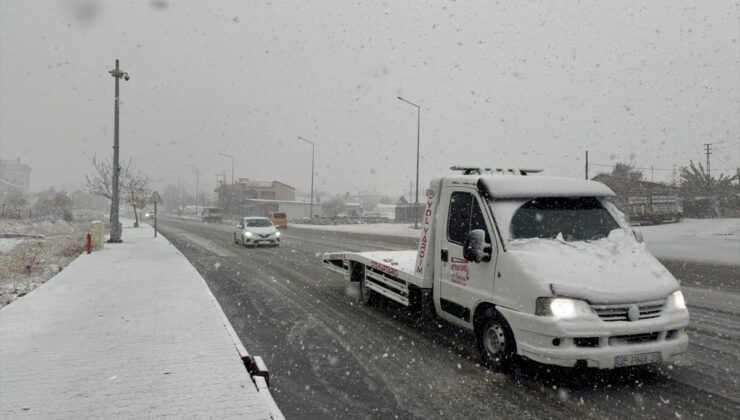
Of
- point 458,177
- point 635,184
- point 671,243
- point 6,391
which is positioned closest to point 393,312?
point 458,177

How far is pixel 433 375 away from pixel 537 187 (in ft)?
7.83

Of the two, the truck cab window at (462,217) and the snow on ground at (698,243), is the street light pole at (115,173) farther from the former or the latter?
the snow on ground at (698,243)

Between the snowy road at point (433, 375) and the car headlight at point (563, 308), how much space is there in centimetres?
76

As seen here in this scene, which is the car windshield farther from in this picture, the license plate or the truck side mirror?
the license plate

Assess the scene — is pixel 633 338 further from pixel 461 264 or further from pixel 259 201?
pixel 259 201

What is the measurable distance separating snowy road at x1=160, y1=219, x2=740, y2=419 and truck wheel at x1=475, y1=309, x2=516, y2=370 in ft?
0.47

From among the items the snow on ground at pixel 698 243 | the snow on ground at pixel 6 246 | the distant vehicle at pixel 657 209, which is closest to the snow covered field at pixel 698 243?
the snow on ground at pixel 698 243

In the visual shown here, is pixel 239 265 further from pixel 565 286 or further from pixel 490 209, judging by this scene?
pixel 565 286

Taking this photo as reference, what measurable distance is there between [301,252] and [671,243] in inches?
759

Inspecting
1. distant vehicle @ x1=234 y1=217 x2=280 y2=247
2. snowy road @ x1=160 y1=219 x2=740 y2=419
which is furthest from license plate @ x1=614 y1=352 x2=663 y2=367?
distant vehicle @ x1=234 y1=217 x2=280 y2=247

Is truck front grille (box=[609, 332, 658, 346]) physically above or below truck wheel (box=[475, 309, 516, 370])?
above

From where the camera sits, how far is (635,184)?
47906 millimetres

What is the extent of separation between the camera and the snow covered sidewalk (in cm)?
411

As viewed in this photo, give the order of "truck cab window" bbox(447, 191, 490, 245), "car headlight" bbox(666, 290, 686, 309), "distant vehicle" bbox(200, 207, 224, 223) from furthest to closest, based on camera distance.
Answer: "distant vehicle" bbox(200, 207, 224, 223)
"truck cab window" bbox(447, 191, 490, 245)
"car headlight" bbox(666, 290, 686, 309)
